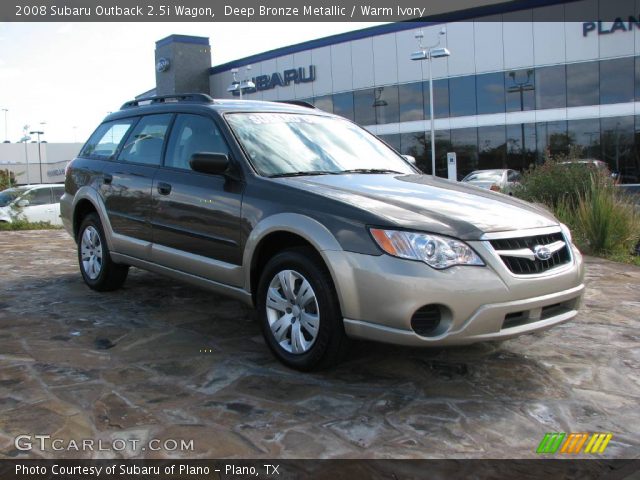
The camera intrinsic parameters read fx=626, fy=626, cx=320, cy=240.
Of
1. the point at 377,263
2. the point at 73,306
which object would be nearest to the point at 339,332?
the point at 377,263

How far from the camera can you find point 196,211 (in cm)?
450

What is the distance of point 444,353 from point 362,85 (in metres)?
31.7

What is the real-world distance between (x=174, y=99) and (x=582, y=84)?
26.6 meters

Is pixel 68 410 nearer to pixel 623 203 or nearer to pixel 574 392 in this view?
pixel 574 392

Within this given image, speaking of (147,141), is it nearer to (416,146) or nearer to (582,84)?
(582,84)

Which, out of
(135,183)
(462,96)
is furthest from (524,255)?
(462,96)

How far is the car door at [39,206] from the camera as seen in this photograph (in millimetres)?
16406

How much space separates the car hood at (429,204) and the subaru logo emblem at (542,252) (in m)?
0.15

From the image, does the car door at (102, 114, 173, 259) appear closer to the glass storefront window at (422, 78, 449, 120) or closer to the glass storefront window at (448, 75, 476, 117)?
the glass storefront window at (448, 75, 476, 117)

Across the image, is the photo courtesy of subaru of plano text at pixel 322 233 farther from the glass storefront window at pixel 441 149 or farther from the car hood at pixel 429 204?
the glass storefront window at pixel 441 149

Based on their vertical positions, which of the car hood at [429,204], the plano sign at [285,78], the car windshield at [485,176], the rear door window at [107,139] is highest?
the plano sign at [285,78]

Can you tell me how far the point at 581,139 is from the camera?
2823 cm

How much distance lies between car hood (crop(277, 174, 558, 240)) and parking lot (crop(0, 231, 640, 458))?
3.12 ft

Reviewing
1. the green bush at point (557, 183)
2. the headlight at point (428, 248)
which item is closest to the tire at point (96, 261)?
the headlight at point (428, 248)
